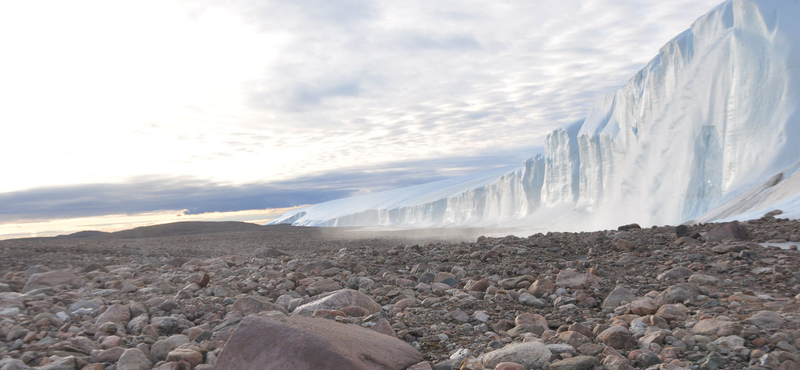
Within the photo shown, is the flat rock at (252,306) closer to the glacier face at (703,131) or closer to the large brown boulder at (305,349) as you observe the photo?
the large brown boulder at (305,349)

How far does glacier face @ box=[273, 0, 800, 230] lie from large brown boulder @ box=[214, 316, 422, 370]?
10.7 meters

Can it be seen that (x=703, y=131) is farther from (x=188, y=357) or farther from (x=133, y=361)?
(x=133, y=361)

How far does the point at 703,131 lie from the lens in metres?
16.0

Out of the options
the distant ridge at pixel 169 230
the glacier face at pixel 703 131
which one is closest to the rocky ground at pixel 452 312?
the glacier face at pixel 703 131

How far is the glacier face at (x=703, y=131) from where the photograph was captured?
1345cm

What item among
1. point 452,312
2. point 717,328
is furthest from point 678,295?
point 452,312

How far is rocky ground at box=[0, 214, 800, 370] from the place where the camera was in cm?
237

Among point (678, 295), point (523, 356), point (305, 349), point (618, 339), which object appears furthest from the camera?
point (678, 295)

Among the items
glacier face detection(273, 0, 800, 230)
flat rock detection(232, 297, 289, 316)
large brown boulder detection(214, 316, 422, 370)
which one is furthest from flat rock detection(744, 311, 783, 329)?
glacier face detection(273, 0, 800, 230)

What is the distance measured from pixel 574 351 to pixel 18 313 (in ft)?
14.4

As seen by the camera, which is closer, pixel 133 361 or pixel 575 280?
pixel 133 361

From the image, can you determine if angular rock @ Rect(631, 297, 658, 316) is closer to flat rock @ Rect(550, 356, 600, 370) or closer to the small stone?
flat rock @ Rect(550, 356, 600, 370)

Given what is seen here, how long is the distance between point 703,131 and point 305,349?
17938 mm

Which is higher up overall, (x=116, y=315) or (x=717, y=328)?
(x=717, y=328)
